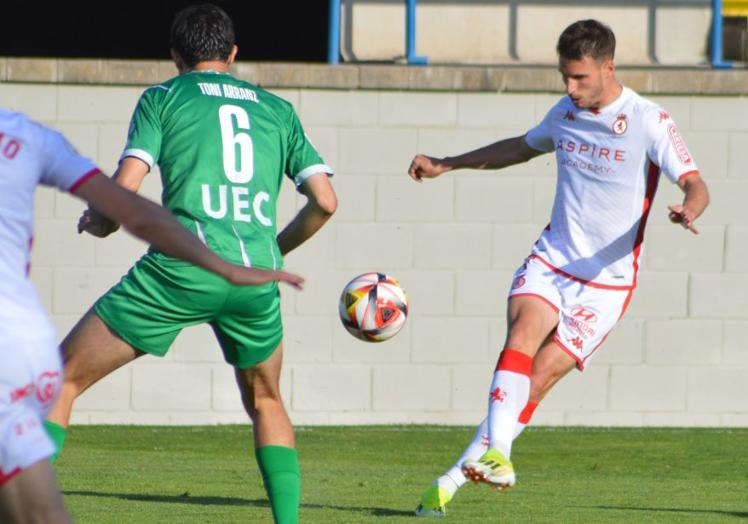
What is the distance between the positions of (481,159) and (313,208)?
1.46 meters

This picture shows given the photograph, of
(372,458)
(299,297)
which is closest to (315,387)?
(299,297)

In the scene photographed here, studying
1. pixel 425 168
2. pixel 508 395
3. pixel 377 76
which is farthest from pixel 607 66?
pixel 377 76

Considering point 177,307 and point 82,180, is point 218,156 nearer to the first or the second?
point 177,307

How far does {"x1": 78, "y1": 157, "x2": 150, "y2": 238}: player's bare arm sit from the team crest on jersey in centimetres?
203

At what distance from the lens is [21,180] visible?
132 inches

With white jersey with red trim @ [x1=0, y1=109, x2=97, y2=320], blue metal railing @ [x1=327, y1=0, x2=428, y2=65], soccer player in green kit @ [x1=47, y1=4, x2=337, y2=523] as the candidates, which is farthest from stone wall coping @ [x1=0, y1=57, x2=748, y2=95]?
white jersey with red trim @ [x1=0, y1=109, x2=97, y2=320]

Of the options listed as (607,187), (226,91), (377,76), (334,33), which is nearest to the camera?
(226,91)

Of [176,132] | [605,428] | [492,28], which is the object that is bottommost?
[605,428]

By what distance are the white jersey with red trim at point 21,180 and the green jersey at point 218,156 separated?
76.0 inches

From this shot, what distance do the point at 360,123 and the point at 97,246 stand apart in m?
1.91

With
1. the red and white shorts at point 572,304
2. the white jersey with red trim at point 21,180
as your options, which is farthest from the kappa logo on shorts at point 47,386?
the red and white shorts at point 572,304

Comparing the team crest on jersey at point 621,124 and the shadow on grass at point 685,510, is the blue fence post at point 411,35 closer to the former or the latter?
the team crest on jersey at point 621,124

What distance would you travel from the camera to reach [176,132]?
5473mm

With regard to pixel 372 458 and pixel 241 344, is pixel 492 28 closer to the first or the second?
pixel 372 458
